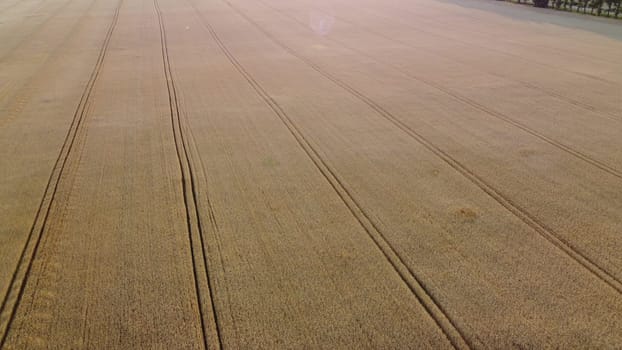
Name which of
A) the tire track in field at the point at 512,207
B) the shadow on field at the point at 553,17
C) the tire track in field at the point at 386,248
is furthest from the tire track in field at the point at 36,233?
the shadow on field at the point at 553,17

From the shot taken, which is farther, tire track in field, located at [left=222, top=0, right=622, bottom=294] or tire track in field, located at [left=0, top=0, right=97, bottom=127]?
tire track in field, located at [left=0, top=0, right=97, bottom=127]

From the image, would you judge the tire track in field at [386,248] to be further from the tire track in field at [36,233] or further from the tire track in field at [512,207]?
the tire track in field at [36,233]

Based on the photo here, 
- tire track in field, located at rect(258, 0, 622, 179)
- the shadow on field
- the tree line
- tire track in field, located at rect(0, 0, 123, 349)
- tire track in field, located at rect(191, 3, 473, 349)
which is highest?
the tree line

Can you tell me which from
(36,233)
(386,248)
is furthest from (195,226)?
(386,248)

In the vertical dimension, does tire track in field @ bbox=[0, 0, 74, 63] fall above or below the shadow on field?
below

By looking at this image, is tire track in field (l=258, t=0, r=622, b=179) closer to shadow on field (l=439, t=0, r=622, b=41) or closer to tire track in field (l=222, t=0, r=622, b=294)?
tire track in field (l=222, t=0, r=622, b=294)

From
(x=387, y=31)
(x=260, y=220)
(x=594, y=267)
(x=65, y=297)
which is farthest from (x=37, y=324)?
(x=387, y=31)

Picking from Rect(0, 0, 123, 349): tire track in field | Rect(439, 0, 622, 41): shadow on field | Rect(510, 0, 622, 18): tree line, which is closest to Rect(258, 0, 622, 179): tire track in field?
Rect(0, 0, 123, 349): tire track in field
